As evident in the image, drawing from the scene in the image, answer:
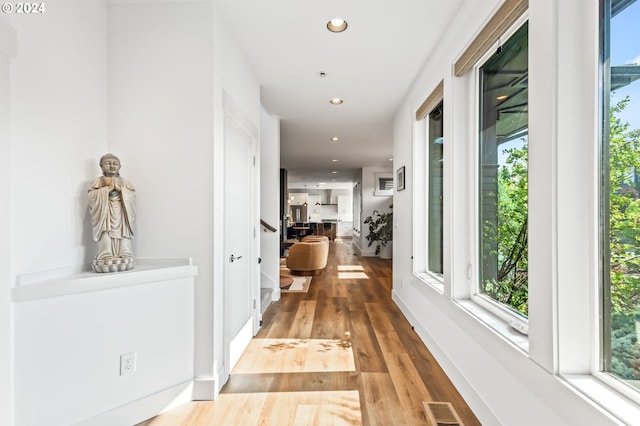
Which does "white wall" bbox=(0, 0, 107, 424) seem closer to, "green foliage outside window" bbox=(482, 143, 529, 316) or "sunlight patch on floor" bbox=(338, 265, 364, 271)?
"green foliage outside window" bbox=(482, 143, 529, 316)

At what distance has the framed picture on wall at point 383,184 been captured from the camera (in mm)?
9953

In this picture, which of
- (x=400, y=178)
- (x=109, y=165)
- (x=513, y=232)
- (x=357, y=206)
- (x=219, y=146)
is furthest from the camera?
(x=357, y=206)

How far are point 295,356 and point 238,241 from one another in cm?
110

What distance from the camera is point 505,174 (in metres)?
1.96

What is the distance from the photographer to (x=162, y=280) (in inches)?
79.9

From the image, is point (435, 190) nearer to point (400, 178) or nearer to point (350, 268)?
point (400, 178)

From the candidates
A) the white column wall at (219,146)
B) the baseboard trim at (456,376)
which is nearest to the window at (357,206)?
the baseboard trim at (456,376)

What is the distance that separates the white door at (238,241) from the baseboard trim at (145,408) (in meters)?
0.37

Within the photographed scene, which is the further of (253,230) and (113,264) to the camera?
(253,230)

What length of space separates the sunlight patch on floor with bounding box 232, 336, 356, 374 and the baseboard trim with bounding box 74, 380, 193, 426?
1.66 feet

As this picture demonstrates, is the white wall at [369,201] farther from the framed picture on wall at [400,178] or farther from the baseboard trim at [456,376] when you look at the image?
the baseboard trim at [456,376]

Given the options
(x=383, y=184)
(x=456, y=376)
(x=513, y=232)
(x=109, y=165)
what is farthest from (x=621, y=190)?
(x=383, y=184)

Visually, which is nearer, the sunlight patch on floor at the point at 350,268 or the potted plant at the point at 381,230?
the sunlight patch on floor at the point at 350,268

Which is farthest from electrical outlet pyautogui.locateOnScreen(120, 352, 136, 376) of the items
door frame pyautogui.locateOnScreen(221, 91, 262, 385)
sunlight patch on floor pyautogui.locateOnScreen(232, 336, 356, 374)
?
sunlight patch on floor pyautogui.locateOnScreen(232, 336, 356, 374)
